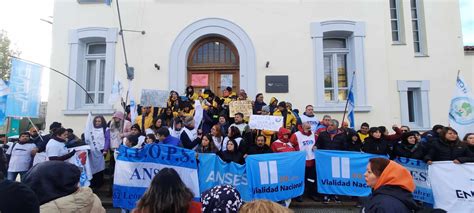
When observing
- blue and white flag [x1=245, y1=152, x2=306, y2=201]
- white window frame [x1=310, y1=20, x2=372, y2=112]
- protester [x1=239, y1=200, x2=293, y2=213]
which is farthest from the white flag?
white window frame [x1=310, y1=20, x2=372, y2=112]

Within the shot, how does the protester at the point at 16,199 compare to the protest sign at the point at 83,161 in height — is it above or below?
above

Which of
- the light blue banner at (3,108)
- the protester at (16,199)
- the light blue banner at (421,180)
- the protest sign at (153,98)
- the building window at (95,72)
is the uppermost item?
the building window at (95,72)

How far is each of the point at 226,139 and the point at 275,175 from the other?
136 centimetres

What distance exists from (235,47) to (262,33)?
3.50ft

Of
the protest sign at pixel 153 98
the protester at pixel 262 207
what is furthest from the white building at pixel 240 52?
the protester at pixel 262 207

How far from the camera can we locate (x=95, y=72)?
11.2 meters

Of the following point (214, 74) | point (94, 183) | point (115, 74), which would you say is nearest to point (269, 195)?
point (94, 183)

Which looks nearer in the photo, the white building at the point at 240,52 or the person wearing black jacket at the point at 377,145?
the person wearing black jacket at the point at 377,145

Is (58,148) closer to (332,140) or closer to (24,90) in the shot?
(24,90)

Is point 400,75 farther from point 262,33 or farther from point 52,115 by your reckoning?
point 52,115

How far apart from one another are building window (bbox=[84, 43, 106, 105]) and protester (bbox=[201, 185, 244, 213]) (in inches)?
372

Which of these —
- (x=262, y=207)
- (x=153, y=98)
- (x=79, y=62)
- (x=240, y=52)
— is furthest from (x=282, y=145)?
(x=79, y=62)

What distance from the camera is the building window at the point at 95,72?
1099 centimetres

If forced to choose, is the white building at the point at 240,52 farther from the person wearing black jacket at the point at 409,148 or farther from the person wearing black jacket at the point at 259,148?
the person wearing black jacket at the point at 259,148
